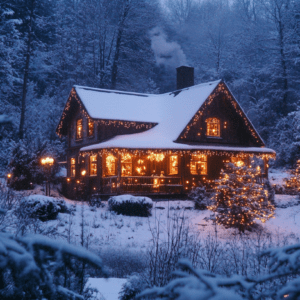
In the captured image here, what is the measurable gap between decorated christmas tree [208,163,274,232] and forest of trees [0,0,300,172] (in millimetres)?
17651

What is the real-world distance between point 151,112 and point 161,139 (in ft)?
14.9

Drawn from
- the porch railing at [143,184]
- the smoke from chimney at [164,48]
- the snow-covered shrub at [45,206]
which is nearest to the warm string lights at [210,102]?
the porch railing at [143,184]

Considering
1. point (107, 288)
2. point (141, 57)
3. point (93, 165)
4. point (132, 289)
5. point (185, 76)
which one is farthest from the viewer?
point (141, 57)

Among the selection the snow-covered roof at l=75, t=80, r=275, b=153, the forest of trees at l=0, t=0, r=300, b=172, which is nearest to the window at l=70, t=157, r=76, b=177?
the forest of trees at l=0, t=0, r=300, b=172

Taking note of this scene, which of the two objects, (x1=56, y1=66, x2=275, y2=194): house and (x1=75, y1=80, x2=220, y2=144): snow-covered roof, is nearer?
(x1=56, y1=66, x2=275, y2=194): house

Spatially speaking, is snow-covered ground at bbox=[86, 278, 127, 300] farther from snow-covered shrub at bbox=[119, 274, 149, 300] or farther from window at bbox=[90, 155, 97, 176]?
window at bbox=[90, 155, 97, 176]

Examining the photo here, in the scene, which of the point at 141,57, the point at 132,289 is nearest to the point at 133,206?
the point at 132,289

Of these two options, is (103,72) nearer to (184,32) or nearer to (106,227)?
(184,32)

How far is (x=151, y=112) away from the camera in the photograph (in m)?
27.8

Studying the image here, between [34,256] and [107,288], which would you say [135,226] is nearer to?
[107,288]

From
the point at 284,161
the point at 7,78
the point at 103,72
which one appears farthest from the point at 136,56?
the point at 284,161

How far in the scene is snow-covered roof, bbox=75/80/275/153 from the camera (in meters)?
23.1

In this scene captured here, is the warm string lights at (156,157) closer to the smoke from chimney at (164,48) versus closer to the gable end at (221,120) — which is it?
the gable end at (221,120)

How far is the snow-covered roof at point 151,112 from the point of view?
2314 centimetres
